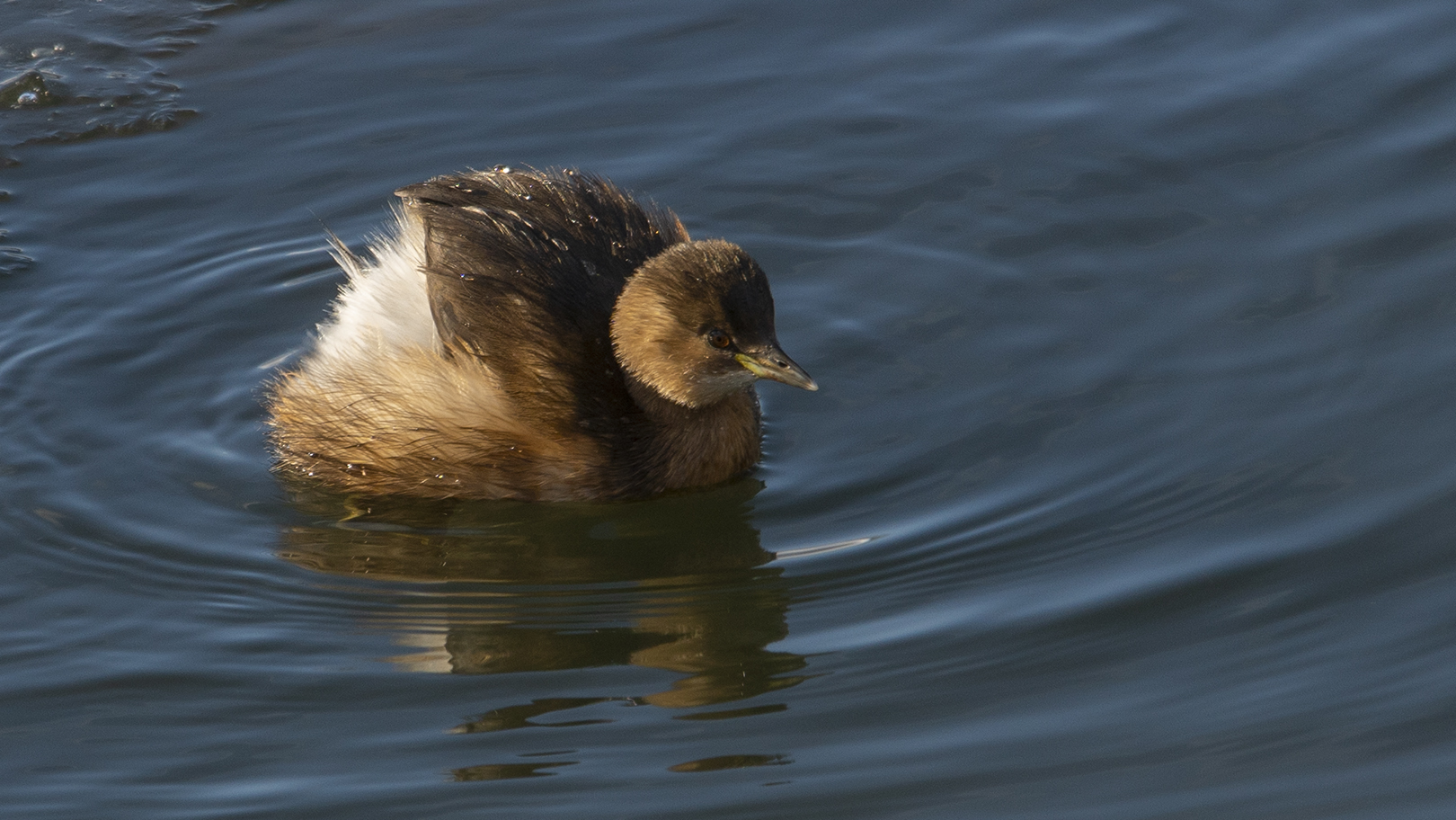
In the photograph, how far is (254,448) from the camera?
243 inches

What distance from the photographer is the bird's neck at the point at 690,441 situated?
19.4 ft

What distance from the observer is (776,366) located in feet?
18.7

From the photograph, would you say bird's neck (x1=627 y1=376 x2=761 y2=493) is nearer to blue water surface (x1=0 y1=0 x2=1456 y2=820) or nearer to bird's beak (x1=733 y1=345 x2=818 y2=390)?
blue water surface (x1=0 y1=0 x2=1456 y2=820)

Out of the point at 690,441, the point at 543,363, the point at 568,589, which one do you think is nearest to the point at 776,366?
the point at 690,441

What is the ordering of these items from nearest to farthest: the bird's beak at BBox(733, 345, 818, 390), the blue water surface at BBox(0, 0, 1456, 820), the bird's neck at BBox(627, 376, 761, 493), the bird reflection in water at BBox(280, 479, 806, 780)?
the blue water surface at BBox(0, 0, 1456, 820)
the bird reflection in water at BBox(280, 479, 806, 780)
the bird's beak at BBox(733, 345, 818, 390)
the bird's neck at BBox(627, 376, 761, 493)

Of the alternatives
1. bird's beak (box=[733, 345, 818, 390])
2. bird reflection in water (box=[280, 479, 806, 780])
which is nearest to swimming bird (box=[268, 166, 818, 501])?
bird's beak (box=[733, 345, 818, 390])

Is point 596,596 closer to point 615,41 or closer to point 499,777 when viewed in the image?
point 499,777

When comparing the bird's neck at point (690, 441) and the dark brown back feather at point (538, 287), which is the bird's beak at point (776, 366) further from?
the dark brown back feather at point (538, 287)

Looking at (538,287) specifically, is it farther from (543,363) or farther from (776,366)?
(776,366)

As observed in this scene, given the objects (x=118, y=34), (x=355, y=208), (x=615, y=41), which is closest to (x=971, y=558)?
(x=355, y=208)

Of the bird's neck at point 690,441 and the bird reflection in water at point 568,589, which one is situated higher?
the bird's neck at point 690,441

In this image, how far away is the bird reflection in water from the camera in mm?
4852

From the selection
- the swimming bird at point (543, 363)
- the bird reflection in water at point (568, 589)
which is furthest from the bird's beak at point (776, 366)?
the bird reflection in water at point (568, 589)

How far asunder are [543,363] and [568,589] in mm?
783
